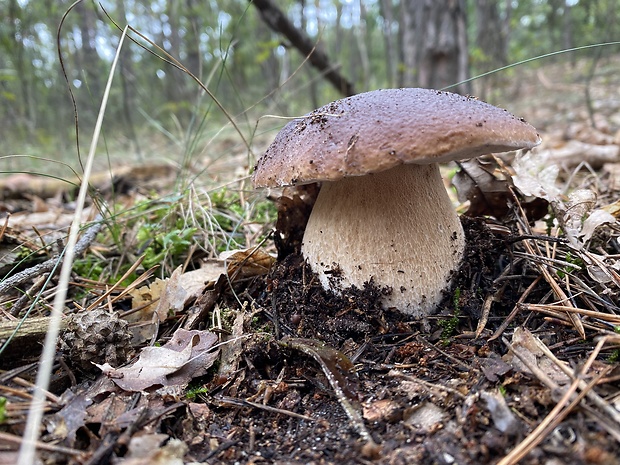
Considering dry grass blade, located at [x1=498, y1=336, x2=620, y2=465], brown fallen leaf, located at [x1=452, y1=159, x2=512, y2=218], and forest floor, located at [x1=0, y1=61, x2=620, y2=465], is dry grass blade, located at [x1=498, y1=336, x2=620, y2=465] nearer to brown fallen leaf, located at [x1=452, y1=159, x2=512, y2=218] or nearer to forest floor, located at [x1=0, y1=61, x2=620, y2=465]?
forest floor, located at [x1=0, y1=61, x2=620, y2=465]

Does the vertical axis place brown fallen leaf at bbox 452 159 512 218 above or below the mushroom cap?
below

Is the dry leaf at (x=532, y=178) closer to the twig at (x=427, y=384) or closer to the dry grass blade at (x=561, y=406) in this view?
the dry grass blade at (x=561, y=406)

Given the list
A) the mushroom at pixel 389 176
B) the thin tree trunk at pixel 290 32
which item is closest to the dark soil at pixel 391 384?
the mushroom at pixel 389 176

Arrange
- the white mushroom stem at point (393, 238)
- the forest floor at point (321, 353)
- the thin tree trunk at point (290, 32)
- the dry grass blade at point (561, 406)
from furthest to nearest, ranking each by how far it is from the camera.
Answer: the thin tree trunk at point (290, 32) < the white mushroom stem at point (393, 238) < the forest floor at point (321, 353) < the dry grass blade at point (561, 406)

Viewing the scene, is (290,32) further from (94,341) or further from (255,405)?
(255,405)

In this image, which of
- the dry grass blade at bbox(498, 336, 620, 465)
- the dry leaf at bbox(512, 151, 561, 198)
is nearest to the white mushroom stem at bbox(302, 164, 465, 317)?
the dry grass blade at bbox(498, 336, 620, 465)

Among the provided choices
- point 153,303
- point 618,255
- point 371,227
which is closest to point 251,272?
point 153,303

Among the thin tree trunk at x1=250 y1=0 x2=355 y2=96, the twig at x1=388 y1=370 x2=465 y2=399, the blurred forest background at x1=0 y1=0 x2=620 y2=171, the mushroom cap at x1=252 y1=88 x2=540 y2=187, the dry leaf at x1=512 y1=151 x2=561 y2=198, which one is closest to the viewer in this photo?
the twig at x1=388 y1=370 x2=465 y2=399

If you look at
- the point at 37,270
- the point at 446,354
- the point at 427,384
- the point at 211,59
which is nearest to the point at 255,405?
the point at 427,384
